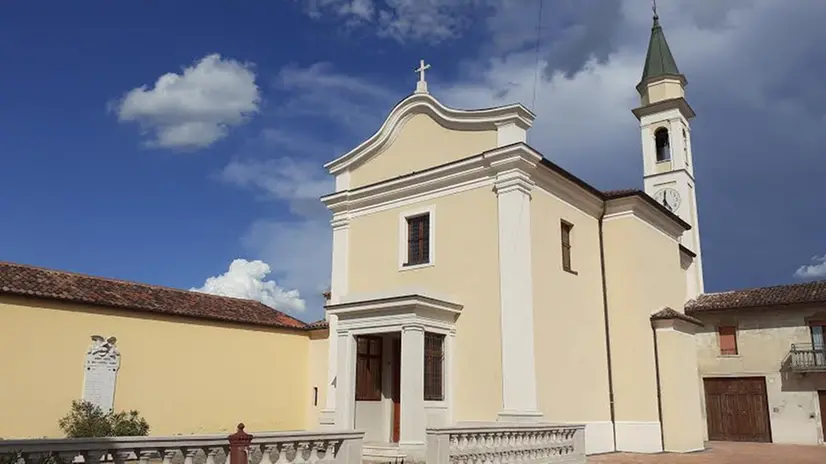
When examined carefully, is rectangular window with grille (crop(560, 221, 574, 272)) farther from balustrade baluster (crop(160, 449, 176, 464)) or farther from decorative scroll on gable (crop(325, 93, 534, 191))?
balustrade baluster (crop(160, 449, 176, 464))

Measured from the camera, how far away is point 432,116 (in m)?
16.7

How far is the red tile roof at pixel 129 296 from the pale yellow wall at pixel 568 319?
813cm

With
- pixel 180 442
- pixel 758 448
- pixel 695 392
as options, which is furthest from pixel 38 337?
pixel 758 448

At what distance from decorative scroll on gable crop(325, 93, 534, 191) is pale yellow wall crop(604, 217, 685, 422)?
4386 mm

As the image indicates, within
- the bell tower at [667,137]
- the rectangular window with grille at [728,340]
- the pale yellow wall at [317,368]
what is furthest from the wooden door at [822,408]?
the pale yellow wall at [317,368]

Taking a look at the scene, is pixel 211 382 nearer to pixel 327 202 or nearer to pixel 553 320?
pixel 327 202

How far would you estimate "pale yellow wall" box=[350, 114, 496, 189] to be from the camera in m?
15.8

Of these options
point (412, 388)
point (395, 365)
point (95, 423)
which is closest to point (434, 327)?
point (412, 388)

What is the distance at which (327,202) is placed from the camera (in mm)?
18406

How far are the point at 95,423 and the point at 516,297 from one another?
30.1 feet

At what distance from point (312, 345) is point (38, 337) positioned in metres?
8.07

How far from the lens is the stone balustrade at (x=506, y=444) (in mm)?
9932

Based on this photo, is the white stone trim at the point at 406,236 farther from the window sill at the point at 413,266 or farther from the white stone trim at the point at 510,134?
the white stone trim at the point at 510,134

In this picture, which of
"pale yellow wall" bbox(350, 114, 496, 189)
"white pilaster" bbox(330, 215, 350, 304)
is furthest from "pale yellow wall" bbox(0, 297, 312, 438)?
"pale yellow wall" bbox(350, 114, 496, 189)
